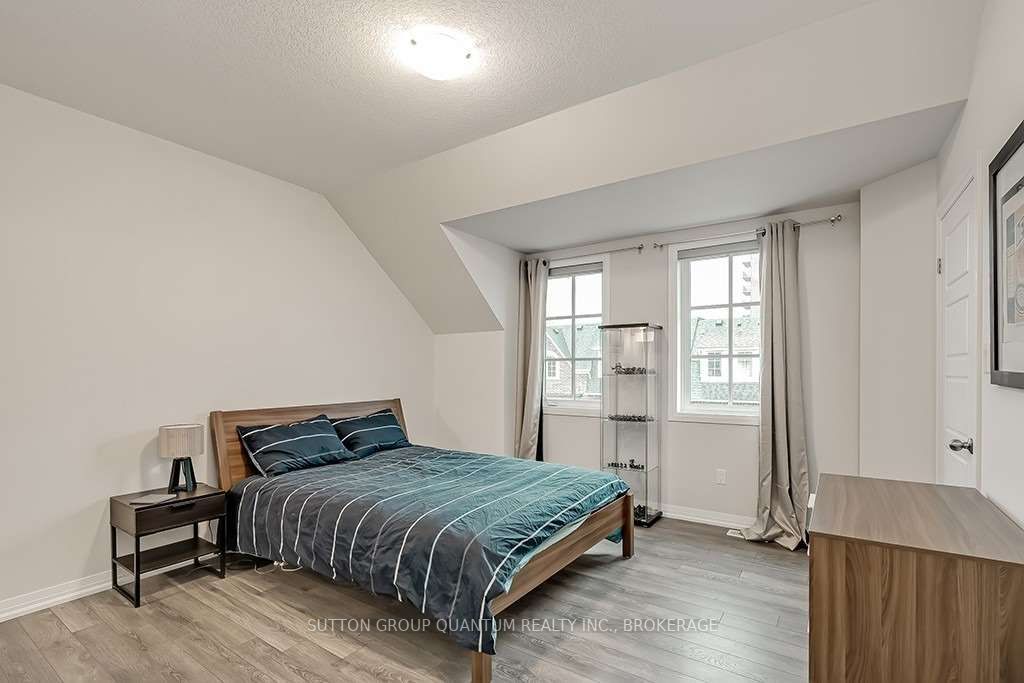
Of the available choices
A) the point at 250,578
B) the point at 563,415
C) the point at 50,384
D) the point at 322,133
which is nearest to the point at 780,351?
the point at 563,415

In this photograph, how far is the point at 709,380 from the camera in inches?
173

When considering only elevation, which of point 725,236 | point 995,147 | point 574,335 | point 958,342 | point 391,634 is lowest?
point 391,634

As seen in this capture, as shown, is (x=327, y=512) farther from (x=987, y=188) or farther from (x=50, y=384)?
(x=987, y=188)

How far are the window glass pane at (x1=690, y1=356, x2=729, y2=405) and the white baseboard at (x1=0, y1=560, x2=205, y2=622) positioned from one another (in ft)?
13.7

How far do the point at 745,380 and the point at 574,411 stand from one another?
1.52 meters

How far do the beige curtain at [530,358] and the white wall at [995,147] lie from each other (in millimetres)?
3285

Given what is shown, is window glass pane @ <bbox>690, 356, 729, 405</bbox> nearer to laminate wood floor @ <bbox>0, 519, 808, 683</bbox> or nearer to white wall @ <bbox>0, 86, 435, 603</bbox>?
laminate wood floor @ <bbox>0, 519, 808, 683</bbox>

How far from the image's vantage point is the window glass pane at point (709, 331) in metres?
4.32

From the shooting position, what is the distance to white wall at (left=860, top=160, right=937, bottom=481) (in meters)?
3.00

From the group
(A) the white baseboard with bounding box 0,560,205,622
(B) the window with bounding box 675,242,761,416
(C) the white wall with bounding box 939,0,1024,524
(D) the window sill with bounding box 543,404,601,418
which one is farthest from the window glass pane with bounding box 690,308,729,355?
(A) the white baseboard with bounding box 0,560,205,622

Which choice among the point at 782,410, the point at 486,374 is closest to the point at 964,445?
the point at 782,410

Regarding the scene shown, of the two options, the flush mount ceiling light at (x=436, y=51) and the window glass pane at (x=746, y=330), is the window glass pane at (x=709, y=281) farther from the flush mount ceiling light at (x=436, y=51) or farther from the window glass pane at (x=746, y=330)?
the flush mount ceiling light at (x=436, y=51)

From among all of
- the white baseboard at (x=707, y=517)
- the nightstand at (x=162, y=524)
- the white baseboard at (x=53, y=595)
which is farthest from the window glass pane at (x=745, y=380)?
the white baseboard at (x=53, y=595)

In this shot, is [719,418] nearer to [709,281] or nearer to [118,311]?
[709,281]
